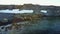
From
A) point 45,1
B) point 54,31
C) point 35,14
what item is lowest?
point 54,31

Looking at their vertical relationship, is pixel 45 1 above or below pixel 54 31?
above

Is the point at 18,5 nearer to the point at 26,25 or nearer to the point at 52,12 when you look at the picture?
the point at 26,25

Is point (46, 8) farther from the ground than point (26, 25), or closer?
farther from the ground

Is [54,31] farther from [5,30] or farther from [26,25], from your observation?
[5,30]

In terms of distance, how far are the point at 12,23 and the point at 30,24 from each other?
0.52 feet

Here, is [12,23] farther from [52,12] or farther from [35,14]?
[52,12]

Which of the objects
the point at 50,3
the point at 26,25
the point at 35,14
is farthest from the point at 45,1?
the point at 26,25

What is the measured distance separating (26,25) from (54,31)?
0.26m

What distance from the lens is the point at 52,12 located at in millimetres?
834

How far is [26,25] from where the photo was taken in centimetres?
83

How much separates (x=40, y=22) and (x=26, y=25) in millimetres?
128

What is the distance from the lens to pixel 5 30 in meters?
0.81

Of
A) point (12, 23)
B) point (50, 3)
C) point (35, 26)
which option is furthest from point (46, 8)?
point (12, 23)

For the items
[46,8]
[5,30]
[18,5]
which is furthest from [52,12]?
[5,30]
